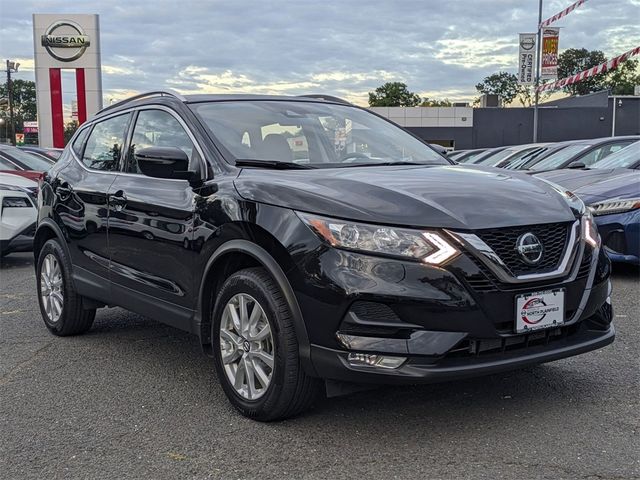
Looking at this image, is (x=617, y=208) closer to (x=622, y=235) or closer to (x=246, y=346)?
(x=622, y=235)

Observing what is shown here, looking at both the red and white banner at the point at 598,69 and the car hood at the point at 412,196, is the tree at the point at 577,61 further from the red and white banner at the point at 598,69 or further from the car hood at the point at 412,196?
the car hood at the point at 412,196

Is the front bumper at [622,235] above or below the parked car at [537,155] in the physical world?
below

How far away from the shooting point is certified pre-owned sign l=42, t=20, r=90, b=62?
28.8 meters

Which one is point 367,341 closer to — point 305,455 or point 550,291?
point 305,455

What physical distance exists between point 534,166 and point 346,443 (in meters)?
8.34

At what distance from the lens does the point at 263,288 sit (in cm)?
331

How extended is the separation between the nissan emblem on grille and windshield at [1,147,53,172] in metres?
10.0

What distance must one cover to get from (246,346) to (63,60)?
28.6 metres

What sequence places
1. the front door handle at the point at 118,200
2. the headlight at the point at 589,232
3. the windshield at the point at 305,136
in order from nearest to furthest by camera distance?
the headlight at the point at 589,232 < the windshield at the point at 305,136 < the front door handle at the point at 118,200

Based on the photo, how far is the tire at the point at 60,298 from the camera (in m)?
5.24

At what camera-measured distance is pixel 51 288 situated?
18.2 feet

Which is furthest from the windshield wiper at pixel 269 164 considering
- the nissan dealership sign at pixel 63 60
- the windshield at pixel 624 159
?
the nissan dealership sign at pixel 63 60

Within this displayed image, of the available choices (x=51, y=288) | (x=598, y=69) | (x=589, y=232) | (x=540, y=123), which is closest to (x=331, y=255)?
(x=589, y=232)

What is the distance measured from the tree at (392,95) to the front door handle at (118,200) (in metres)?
91.9
